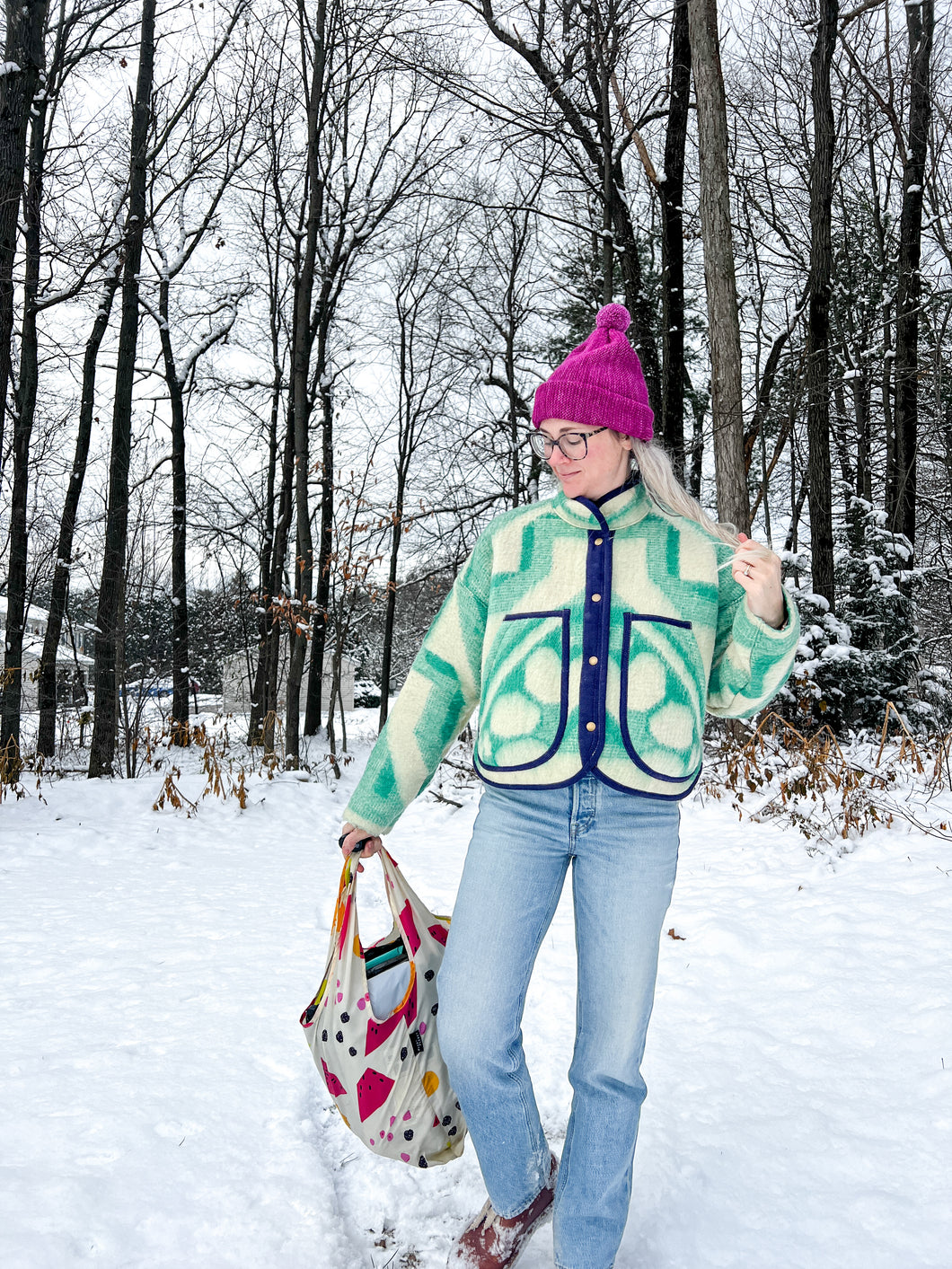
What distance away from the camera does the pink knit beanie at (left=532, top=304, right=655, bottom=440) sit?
6.02 ft

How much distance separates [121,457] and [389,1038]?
1047 cm

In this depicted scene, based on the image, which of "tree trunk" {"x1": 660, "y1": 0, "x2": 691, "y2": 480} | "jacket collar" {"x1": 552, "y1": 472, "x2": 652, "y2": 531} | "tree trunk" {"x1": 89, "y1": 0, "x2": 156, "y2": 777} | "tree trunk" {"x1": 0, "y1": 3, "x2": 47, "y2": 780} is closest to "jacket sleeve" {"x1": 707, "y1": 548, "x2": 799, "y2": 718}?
"jacket collar" {"x1": 552, "y1": 472, "x2": 652, "y2": 531}

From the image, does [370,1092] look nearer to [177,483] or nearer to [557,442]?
[557,442]

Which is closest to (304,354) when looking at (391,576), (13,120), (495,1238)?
(13,120)

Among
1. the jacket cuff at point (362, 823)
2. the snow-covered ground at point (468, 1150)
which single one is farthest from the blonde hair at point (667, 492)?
the snow-covered ground at point (468, 1150)

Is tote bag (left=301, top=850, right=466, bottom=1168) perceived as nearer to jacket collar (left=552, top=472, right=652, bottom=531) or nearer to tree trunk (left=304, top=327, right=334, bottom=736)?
jacket collar (left=552, top=472, right=652, bottom=531)

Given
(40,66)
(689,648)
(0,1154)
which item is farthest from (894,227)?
(0,1154)

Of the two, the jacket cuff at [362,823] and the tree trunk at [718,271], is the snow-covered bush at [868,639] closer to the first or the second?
the tree trunk at [718,271]

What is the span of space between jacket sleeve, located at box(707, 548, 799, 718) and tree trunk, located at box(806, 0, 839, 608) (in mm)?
8578

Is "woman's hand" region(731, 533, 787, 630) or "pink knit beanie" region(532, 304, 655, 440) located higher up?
"pink knit beanie" region(532, 304, 655, 440)

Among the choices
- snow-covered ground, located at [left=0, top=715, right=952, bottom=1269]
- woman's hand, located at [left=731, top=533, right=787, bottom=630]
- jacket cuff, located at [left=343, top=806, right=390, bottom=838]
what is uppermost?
woman's hand, located at [left=731, top=533, right=787, bottom=630]

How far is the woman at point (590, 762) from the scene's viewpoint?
5.47 ft

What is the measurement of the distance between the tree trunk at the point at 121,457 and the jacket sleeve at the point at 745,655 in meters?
8.40

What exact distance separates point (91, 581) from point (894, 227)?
14063mm
